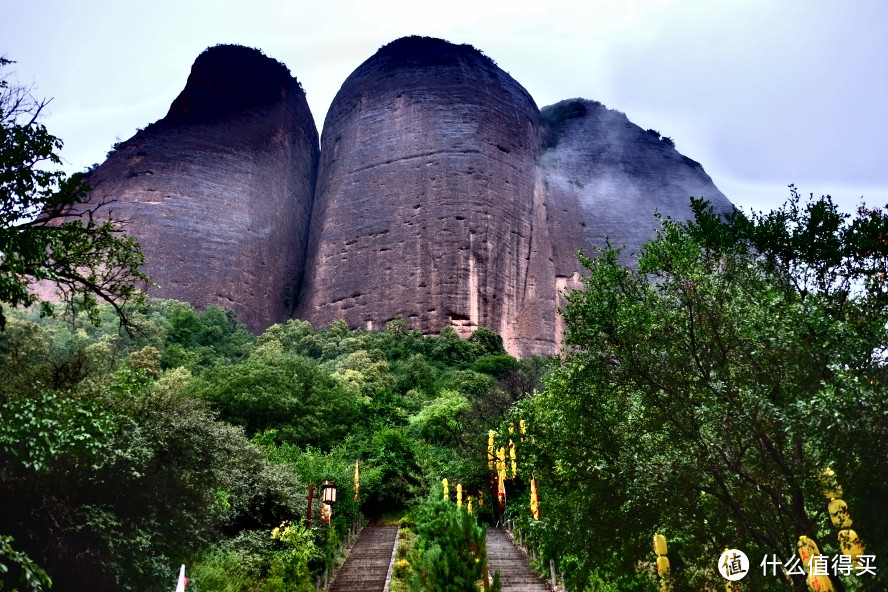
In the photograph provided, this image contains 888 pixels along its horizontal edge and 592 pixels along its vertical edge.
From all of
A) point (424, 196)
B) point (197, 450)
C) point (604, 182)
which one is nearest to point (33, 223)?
point (197, 450)

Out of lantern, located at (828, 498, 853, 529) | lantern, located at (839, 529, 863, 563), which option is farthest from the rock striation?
lantern, located at (839, 529, 863, 563)

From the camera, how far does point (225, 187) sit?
44.3 metres

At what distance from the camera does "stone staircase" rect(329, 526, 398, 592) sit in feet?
39.9

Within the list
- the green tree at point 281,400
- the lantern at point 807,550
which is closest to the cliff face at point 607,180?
the green tree at point 281,400

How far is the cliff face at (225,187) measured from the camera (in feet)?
132

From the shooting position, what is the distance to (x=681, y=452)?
23.8 ft

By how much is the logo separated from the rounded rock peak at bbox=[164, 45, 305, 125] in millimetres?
47195

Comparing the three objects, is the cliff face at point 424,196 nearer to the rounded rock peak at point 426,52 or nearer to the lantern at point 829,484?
the rounded rock peak at point 426,52

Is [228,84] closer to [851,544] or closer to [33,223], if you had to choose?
[33,223]

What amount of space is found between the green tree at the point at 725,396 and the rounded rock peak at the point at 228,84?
44853 mm

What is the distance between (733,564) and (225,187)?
42804mm

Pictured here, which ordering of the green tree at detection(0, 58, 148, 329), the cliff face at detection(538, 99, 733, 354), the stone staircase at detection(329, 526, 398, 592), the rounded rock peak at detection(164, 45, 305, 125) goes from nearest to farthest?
the green tree at detection(0, 58, 148, 329) → the stone staircase at detection(329, 526, 398, 592) → the rounded rock peak at detection(164, 45, 305, 125) → the cliff face at detection(538, 99, 733, 354)

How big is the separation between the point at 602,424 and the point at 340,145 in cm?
4311

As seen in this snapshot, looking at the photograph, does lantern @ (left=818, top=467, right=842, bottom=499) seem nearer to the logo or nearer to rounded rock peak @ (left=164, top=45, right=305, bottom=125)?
the logo
